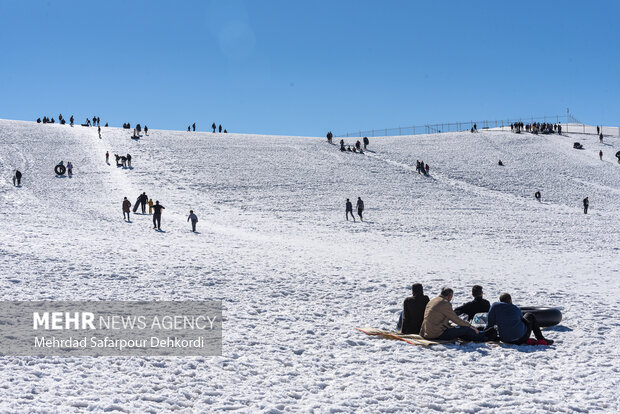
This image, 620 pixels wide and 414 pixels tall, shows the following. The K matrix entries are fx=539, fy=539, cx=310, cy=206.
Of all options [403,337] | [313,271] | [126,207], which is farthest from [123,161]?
[403,337]

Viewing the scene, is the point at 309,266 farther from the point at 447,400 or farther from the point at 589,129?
the point at 589,129

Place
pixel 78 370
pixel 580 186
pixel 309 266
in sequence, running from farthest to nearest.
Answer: pixel 580 186
pixel 309 266
pixel 78 370

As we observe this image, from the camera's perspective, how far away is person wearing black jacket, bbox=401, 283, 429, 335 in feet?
29.8

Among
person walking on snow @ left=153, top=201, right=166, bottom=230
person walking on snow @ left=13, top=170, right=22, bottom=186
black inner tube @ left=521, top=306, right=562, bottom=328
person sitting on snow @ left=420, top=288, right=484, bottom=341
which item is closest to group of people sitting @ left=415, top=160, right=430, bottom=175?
person walking on snow @ left=153, top=201, right=166, bottom=230

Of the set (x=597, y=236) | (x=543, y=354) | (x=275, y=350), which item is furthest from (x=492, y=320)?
(x=597, y=236)

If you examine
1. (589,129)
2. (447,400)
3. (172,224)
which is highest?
(589,129)

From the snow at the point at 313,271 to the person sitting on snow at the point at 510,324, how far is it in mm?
194

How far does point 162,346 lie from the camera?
26.1 ft

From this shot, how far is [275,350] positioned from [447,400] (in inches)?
109

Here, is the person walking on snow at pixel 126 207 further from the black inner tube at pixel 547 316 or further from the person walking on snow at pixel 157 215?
the black inner tube at pixel 547 316

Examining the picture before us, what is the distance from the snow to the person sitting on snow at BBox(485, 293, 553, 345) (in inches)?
7.6

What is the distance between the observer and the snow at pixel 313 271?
21.0ft

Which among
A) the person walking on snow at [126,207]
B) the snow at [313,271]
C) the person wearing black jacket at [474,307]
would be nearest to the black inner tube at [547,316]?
the snow at [313,271]

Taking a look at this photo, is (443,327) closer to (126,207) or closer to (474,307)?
(474,307)
